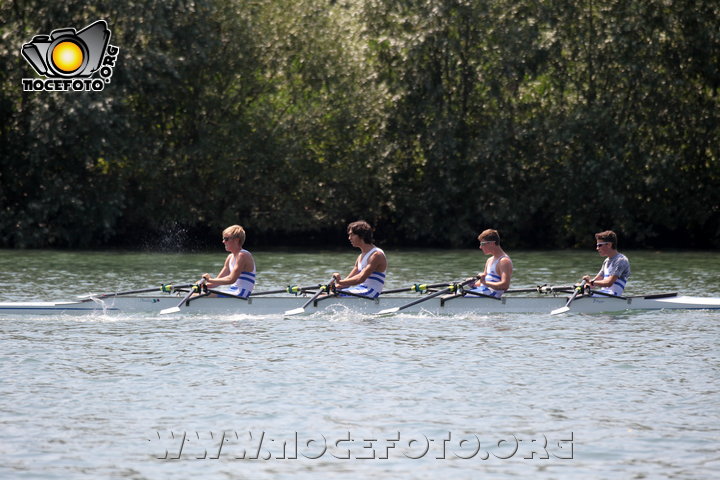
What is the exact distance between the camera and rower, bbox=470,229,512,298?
18.3 m

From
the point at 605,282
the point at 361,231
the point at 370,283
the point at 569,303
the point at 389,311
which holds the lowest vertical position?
the point at 389,311

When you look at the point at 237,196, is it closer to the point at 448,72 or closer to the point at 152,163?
the point at 152,163

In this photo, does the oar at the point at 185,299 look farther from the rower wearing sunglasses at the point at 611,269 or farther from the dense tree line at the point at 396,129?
the dense tree line at the point at 396,129

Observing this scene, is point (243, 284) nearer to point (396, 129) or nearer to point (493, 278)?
point (493, 278)

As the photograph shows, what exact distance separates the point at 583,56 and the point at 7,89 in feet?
66.2

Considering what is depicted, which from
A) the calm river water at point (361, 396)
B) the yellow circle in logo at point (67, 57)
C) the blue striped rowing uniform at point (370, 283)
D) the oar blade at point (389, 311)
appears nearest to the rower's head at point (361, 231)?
the blue striped rowing uniform at point (370, 283)

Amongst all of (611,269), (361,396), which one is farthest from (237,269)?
(361,396)

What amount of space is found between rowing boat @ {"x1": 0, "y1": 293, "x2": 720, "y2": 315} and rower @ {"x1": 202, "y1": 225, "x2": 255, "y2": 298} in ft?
0.68

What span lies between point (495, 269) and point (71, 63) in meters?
26.2

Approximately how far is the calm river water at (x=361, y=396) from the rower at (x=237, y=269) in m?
0.47

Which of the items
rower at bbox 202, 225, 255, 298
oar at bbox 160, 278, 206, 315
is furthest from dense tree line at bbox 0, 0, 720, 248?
oar at bbox 160, 278, 206, 315

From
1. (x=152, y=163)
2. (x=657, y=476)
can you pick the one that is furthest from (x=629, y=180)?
(x=657, y=476)

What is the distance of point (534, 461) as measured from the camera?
31.4ft

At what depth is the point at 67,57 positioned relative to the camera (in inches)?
1623
